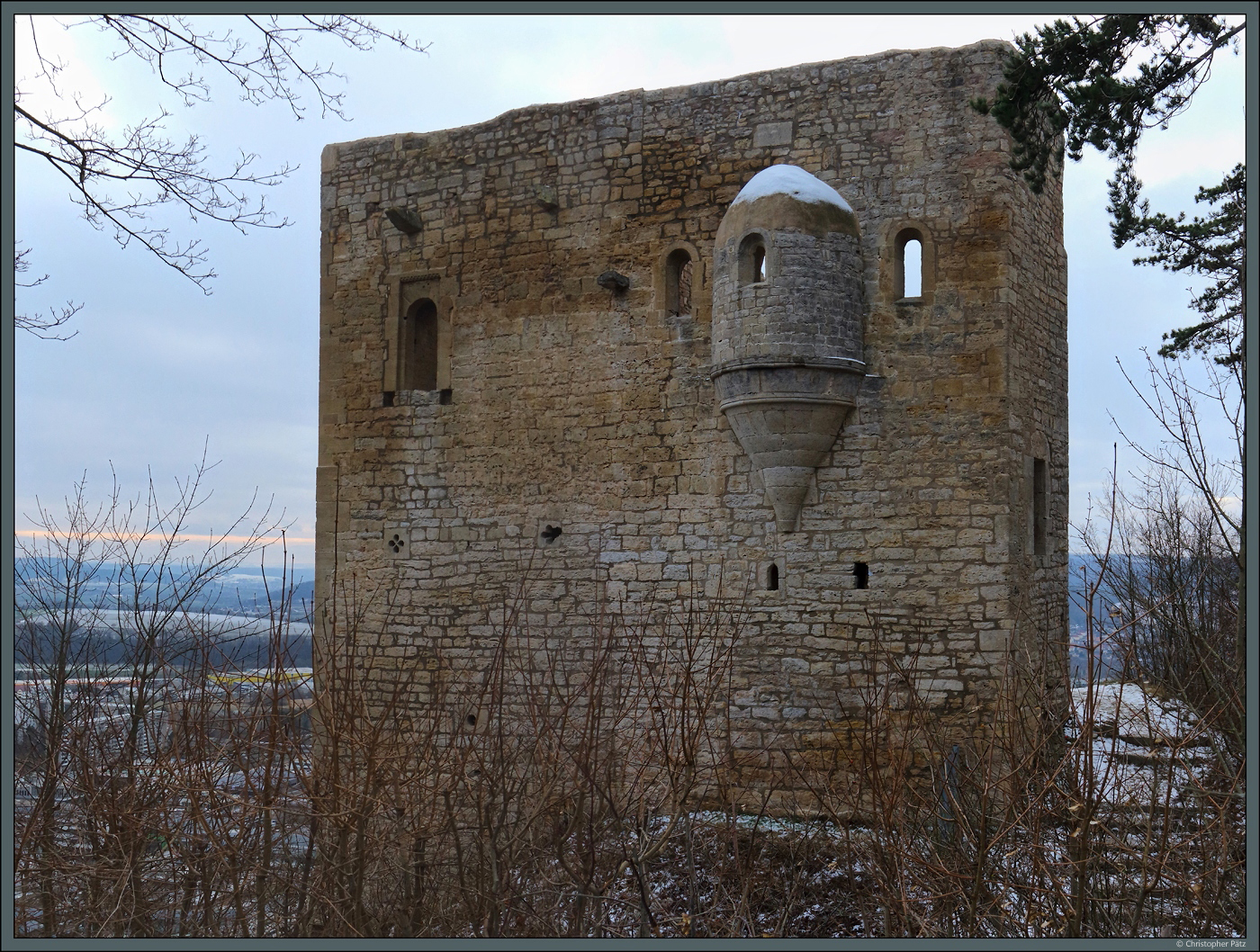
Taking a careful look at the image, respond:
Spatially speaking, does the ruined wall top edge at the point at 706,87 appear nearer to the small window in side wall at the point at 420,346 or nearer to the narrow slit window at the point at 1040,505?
the small window in side wall at the point at 420,346

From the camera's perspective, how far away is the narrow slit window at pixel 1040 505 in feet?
31.3

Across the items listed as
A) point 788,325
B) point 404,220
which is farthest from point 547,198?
point 788,325

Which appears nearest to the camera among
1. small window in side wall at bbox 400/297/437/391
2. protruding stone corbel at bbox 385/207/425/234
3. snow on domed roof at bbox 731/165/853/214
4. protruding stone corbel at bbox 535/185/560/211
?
snow on domed roof at bbox 731/165/853/214

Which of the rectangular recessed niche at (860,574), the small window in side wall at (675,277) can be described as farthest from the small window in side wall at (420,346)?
the rectangular recessed niche at (860,574)

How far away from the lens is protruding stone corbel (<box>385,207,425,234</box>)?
10.5 m

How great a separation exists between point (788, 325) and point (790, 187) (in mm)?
1135

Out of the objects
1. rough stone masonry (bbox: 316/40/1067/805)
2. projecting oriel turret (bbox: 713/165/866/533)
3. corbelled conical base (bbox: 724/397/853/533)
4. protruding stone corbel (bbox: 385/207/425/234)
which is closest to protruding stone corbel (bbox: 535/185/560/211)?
rough stone masonry (bbox: 316/40/1067/805)

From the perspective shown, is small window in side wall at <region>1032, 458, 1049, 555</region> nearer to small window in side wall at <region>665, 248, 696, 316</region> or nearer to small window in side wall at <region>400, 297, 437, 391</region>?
small window in side wall at <region>665, 248, 696, 316</region>

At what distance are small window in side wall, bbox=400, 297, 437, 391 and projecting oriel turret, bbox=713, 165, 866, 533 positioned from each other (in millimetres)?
3350

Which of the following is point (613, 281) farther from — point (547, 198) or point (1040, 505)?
point (1040, 505)

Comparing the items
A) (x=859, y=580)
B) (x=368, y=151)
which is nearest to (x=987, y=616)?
(x=859, y=580)

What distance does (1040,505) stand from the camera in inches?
377

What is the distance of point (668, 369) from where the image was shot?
31.3ft

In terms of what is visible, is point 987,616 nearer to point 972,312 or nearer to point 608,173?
point 972,312
